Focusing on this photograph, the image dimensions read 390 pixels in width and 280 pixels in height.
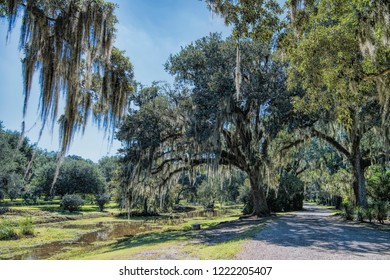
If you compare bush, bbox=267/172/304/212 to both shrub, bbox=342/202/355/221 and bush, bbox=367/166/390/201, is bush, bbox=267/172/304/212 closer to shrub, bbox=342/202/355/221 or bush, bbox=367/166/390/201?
bush, bbox=367/166/390/201

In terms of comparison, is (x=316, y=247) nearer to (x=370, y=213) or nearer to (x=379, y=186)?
(x=370, y=213)

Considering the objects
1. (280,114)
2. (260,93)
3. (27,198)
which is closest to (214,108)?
(260,93)

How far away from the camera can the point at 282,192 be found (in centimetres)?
2714

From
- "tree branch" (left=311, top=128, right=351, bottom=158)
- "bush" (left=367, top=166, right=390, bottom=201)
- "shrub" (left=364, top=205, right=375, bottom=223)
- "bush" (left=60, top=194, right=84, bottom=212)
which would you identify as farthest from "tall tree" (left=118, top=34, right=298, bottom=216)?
"bush" (left=60, top=194, right=84, bottom=212)

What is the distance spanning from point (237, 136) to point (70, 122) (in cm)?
1334

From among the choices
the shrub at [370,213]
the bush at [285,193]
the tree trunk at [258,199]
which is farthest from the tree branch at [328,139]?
the bush at [285,193]

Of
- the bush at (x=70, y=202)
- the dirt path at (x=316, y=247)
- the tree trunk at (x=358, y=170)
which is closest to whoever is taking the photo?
the dirt path at (x=316, y=247)

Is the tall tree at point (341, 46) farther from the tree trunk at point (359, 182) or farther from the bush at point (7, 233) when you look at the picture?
the bush at point (7, 233)

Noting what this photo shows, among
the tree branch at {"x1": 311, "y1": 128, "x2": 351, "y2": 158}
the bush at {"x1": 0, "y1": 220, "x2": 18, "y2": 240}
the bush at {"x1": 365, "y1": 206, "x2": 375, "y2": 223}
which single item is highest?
the tree branch at {"x1": 311, "y1": 128, "x2": 351, "y2": 158}

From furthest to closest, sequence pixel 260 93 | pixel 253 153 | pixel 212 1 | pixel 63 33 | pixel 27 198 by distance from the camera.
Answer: pixel 27 198 < pixel 253 153 < pixel 260 93 < pixel 212 1 < pixel 63 33

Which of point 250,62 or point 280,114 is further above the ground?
point 250,62

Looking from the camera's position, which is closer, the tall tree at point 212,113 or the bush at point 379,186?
the tall tree at point 212,113

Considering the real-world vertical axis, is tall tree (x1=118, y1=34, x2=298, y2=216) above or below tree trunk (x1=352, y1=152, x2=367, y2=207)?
above

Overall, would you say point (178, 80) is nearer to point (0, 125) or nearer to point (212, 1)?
point (212, 1)
